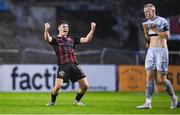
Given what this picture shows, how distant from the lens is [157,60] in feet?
46.1

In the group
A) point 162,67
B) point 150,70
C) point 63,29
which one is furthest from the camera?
point 63,29

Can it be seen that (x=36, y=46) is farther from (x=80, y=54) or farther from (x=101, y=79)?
(x=101, y=79)

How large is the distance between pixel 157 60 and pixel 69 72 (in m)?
2.23

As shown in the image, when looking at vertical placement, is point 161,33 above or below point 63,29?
below

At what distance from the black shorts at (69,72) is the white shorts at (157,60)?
188 cm

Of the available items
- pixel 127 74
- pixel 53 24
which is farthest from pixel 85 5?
pixel 127 74

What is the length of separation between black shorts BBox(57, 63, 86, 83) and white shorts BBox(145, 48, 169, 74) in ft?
6.17

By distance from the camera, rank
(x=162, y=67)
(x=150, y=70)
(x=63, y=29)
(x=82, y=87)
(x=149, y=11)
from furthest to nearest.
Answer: (x=82, y=87)
(x=63, y=29)
(x=150, y=70)
(x=162, y=67)
(x=149, y=11)

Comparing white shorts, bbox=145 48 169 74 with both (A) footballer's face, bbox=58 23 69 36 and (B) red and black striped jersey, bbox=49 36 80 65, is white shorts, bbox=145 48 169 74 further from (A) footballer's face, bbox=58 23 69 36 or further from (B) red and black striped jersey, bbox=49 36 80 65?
(A) footballer's face, bbox=58 23 69 36

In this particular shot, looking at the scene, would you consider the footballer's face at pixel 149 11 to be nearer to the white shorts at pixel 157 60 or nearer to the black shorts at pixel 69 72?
the white shorts at pixel 157 60

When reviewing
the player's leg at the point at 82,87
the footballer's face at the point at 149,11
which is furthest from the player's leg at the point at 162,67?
the player's leg at the point at 82,87

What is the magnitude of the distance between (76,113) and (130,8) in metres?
22.6

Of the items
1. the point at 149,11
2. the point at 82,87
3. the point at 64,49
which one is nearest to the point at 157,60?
the point at 149,11

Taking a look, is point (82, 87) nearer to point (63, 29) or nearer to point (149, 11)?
point (63, 29)
